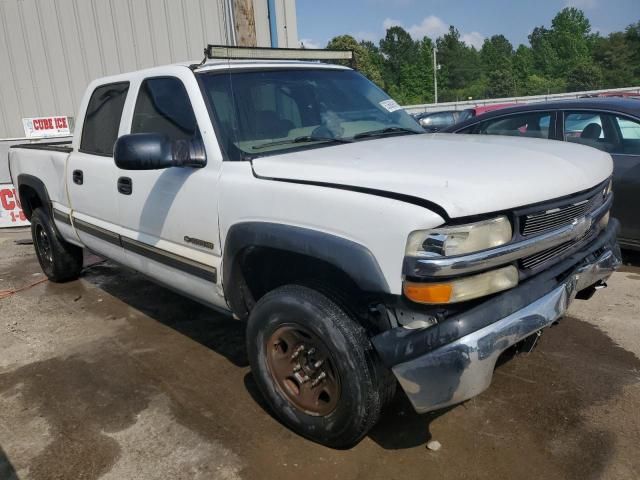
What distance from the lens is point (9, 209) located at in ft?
29.4

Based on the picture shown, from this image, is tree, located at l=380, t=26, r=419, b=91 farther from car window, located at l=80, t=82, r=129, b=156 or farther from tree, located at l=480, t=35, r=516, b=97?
car window, located at l=80, t=82, r=129, b=156

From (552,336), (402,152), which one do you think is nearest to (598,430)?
(552,336)

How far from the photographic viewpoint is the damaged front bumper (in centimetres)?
213

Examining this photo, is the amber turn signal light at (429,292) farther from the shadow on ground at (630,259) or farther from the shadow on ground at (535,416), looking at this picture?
the shadow on ground at (630,259)

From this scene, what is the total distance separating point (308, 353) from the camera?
8.77 feet

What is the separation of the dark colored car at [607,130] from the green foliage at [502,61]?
55.9 m

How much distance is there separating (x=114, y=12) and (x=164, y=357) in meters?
7.48

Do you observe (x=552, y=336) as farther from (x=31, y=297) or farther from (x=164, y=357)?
(x=31, y=297)

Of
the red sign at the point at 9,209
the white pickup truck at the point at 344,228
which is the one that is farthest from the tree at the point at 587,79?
the white pickup truck at the point at 344,228

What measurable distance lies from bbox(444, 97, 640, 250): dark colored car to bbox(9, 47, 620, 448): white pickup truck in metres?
1.98

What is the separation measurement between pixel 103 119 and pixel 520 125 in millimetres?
4000

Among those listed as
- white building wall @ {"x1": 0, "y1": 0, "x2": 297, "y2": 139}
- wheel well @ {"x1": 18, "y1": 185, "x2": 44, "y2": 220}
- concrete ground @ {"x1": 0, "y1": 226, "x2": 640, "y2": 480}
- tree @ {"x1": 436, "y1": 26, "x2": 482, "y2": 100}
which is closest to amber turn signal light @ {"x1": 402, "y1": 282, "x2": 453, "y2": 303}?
concrete ground @ {"x1": 0, "y1": 226, "x2": 640, "y2": 480}

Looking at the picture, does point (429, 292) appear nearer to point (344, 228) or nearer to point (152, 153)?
point (344, 228)

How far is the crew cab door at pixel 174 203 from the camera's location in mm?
3041
